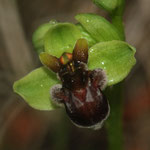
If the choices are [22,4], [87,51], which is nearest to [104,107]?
[87,51]

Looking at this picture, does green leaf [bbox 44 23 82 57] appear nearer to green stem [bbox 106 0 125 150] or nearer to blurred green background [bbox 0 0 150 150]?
green stem [bbox 106 0 125 150]

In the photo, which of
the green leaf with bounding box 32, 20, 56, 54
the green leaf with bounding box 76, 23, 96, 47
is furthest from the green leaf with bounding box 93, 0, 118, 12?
the green leaf with bounding box 32, 20, 56, 54

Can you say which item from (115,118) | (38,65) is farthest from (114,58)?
(38,65)

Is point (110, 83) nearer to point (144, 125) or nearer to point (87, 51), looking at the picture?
point (87, 51)

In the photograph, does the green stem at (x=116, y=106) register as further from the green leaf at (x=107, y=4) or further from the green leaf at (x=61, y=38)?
the green leaf at (x=61, y=38)

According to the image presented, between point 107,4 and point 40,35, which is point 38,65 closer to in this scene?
point 40,35

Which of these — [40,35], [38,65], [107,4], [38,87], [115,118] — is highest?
[107,4]

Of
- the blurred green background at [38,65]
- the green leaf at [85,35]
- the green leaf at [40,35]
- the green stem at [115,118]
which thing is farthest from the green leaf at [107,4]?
the blurred green background at [38,65]
